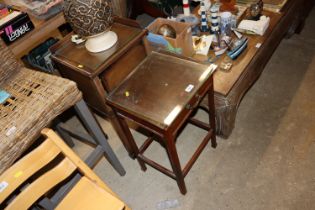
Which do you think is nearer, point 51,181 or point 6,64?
point 51,181

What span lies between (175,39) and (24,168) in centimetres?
99

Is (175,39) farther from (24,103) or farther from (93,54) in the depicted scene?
(24,103)

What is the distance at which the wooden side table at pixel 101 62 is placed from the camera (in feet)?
4.31

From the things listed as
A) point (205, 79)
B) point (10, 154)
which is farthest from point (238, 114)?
point (10, 154)

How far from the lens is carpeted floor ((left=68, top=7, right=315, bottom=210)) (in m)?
1.47

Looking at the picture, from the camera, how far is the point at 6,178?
0.91 meters

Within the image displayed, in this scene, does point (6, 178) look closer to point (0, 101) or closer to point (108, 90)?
point (0, 101)

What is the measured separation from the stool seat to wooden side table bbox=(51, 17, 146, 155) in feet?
0.51

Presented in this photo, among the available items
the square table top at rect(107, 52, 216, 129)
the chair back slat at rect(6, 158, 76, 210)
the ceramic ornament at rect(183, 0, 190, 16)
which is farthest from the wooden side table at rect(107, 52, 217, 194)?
the ceramic ornament at rect(183, 0, 190, 16)

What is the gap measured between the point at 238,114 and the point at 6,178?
4.73 ft

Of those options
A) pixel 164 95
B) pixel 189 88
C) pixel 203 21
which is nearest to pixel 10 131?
pixel 164 95

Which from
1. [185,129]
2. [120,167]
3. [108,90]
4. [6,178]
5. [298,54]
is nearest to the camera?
[6,178]

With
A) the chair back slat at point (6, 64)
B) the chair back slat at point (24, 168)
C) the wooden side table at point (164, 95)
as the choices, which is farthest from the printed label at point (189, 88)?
the chair back slat at point (6, 64)

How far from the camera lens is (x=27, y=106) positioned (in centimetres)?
111
